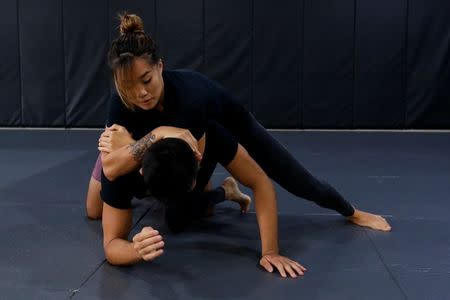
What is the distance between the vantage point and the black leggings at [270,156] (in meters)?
2.27

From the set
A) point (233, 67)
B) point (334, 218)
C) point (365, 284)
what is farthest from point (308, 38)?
point (365, 284)

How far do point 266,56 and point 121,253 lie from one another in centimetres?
448

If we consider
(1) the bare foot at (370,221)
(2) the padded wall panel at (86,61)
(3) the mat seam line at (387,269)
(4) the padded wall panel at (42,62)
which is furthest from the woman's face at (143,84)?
(4) the padded wall panel at (42,62)

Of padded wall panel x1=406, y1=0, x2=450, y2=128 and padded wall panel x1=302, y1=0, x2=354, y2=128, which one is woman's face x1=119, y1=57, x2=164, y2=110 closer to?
padded wall panel x1=302, y1=0, x2=354, y2=128

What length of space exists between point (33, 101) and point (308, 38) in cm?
331

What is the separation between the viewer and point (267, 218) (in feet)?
7.13

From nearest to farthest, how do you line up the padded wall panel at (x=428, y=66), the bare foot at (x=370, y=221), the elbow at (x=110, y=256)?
the elbow at (x=110, y=256) → the bare foot at (x=370, y=221) → the padded wall panel at (x=428, y=66)

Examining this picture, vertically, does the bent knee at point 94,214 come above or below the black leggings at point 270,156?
below

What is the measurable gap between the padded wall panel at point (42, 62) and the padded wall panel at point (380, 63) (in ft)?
11.4

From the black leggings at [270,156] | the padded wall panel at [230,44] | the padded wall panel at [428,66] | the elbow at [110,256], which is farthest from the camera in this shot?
the padded wall panel at [230,44]

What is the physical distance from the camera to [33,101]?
6352 mm

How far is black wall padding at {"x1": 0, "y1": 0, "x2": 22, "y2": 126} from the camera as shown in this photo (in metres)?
6.28

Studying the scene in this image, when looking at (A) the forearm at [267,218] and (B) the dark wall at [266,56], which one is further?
(B) the dark wall at [266,56]

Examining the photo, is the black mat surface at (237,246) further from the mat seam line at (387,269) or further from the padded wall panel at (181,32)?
the padded wall panel at (181,32)
